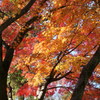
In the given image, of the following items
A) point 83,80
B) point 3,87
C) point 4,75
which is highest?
point 4,75

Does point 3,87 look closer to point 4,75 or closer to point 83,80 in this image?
point 4,75

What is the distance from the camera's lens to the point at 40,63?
28.4ft

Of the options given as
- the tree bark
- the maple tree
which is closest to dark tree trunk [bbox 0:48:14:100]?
the maple tree

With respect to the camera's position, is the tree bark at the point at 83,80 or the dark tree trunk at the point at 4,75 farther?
the dark tree trunk at the point at 4,75

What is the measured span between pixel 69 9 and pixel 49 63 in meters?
2.94

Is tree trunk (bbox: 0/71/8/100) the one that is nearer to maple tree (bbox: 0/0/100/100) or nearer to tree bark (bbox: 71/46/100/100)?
maple tree (bbox: 0/0/100/100)

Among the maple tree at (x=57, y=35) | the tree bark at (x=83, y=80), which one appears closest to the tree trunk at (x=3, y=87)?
the maple tree at (x=57, y=35)

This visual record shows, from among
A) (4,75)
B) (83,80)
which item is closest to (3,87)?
(4,75)

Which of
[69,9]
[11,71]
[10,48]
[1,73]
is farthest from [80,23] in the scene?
[11,71]

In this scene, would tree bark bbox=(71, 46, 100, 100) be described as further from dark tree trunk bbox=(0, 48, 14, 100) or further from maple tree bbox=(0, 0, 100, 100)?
dark tree trunk bbox=(0, 48, 14, 100)

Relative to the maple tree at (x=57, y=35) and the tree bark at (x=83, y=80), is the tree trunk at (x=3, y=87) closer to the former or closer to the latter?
the maple tree at (x=57, y=35)

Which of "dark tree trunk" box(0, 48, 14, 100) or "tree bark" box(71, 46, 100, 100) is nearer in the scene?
"tree bark" box(71, 46, 100, 100)

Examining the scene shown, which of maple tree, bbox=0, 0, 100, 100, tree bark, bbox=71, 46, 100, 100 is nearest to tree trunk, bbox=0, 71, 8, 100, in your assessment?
maple tree, bbox=0, 0, 100, 100

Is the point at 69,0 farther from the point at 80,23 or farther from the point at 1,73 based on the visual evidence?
the point at 1,73
